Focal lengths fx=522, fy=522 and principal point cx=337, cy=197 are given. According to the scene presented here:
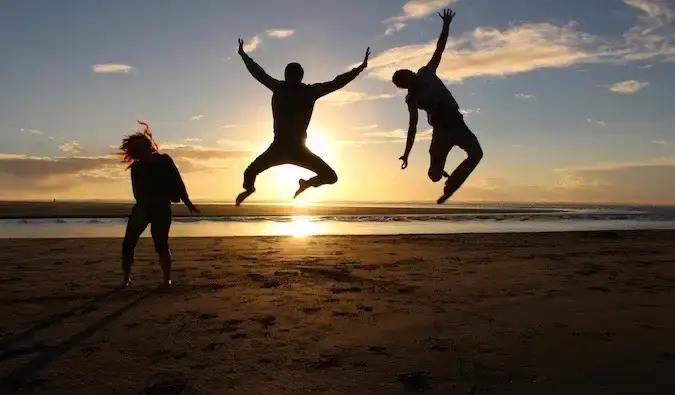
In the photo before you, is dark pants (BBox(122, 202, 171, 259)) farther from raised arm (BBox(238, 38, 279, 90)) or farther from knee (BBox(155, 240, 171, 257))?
raised arm (BBox(238, 38, 279, 90))

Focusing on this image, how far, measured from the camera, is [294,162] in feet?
20.7

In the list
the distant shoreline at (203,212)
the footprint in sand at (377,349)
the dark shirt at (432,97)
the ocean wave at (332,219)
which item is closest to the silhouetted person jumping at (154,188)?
the footprint in sand at (377,349)

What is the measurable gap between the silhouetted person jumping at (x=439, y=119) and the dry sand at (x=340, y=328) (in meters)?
2.20

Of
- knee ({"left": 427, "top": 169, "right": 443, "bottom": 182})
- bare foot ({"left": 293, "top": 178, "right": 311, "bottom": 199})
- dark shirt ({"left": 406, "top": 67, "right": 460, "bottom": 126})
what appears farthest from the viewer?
bare foot ({"left": 293, "top": 178, "right": 311, "bottom": 199})

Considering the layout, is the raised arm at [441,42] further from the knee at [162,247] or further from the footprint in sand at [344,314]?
the knee at [162,247]

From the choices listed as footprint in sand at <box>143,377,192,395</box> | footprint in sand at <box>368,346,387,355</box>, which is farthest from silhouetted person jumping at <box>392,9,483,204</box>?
footprint in sand at <box>143,377,192,395</box>

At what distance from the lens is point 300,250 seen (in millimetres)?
17203

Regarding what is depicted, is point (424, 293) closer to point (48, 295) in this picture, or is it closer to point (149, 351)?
point (149, 351)

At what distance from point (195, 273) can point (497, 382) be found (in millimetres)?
8417

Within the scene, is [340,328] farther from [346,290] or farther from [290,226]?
[290,226]

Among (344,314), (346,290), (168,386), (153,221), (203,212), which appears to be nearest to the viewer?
(168,386)

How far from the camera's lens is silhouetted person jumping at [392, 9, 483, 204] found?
596cm

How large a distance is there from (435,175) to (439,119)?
71 centimetres

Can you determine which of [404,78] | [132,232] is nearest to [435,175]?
[404,78]
